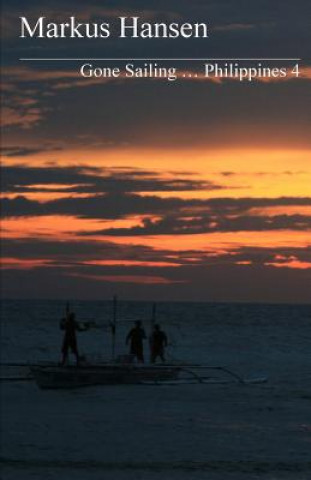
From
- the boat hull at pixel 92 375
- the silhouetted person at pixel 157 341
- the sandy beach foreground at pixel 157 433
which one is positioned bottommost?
the sandy beach foreground at pixel 157 433

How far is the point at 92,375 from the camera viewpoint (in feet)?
87.9

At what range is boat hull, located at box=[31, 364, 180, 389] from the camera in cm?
2644

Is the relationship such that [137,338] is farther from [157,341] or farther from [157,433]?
[157,433]

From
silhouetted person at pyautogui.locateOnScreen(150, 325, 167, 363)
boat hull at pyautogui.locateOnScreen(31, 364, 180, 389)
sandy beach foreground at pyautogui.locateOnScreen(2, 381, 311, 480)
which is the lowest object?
sandy beach foreground at pyautogui.locateOnScreen(2, 381, 311, 480)

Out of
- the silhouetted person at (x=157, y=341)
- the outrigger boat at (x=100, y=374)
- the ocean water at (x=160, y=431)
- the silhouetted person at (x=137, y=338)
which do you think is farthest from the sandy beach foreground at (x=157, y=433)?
the silhouetted person at (x=137, y=338)

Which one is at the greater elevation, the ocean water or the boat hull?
the boat hull

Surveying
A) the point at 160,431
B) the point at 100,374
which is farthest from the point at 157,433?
the point at 100,374

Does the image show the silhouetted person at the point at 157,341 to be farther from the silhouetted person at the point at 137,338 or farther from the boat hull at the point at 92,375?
the boat hull at the point at 92,375

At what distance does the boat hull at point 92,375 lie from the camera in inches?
1041

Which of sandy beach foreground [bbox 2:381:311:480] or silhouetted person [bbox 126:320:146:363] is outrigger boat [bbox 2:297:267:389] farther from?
silhouetted person [bbox 126:320:146:363]

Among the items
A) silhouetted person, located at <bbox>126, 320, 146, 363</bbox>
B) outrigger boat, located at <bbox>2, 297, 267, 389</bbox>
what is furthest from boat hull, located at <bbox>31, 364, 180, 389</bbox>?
silhouetted person, located at <bbox>126, 320, 146, 363</bbox>

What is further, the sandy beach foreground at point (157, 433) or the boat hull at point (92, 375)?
the boat hull at point (92, 375)

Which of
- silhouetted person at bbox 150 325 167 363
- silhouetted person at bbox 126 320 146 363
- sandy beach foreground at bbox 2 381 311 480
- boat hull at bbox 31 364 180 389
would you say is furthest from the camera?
silhouetted person at bbox 126 320 146 363

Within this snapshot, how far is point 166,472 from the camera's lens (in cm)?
1434
